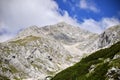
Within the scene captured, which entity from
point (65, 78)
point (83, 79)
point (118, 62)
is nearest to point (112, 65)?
point (118, 62)

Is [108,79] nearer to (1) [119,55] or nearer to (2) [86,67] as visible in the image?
(1) [119,55]

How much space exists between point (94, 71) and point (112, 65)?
17091 millimetres

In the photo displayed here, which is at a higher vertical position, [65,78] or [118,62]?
[65,78]

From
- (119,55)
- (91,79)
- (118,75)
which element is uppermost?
(119,55)

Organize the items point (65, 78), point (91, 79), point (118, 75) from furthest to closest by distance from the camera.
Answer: point (65, 78) → point (91, 79) → point (118, 75)

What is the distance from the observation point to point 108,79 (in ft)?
417

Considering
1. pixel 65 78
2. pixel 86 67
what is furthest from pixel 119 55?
pixel 65 78

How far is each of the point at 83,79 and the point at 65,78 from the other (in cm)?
4814

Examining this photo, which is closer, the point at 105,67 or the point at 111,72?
the point at 111,72

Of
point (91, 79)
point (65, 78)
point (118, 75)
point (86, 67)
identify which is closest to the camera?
point (118, 75)

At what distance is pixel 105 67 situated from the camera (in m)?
145

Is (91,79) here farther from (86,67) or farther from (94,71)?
(86,67)

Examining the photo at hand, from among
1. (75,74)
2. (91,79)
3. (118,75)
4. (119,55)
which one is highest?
(75,74)

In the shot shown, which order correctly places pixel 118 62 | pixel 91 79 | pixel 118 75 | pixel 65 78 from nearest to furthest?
pixel 118 75 → pixel 118 62 → pixel 91 79 → pixel 65 78
